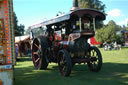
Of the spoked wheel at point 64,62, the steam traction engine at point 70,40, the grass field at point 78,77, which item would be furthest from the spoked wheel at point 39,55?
the spoked wheel at point 64,62

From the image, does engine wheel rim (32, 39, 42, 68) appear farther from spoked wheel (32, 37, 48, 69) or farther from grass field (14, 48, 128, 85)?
grass field (14, 48, 128, 85)

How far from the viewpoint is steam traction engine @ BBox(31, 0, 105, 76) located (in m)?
6.21

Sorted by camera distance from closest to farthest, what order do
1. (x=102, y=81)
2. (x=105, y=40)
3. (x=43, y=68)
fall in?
(x=102, y=81) → (x=43, y=68) → (x=105, y=40)

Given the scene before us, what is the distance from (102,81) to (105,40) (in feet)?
94.3

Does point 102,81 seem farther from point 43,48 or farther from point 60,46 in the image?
point 43,48

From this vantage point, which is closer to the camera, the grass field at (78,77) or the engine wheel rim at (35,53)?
the grass field at (78,77)

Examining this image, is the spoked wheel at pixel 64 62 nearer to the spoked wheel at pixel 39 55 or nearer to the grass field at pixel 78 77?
the grass field at pixel 78 77

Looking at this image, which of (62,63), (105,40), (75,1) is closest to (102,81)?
(62,63)

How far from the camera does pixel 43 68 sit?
806 centimetres

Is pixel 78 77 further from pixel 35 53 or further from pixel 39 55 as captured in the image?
pixel 35 53

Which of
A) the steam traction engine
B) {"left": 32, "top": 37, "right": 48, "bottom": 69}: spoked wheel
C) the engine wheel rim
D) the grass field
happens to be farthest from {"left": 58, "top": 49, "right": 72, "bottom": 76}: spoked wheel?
the engine wheel rim

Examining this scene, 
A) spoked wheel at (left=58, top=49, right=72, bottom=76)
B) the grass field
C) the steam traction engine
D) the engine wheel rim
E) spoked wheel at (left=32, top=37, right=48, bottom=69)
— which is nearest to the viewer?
the grass field

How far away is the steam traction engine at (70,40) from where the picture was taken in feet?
20.4

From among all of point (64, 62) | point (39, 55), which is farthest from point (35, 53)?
point (64, 62)
